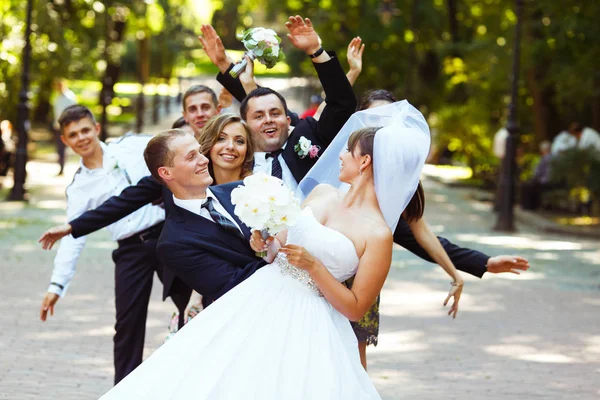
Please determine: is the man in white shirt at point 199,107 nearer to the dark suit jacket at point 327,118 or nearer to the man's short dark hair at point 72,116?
the man's short dark hair at point 72,116

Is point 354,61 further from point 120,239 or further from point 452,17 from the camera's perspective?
point 452,17

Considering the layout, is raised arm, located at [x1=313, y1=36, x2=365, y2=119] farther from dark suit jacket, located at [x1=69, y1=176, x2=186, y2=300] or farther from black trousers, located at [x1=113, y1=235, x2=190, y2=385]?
black trousers, located at [x1=113, y1=235, x2=190, y2=385]

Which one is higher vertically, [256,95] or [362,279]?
[256,95]

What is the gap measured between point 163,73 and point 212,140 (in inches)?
1590

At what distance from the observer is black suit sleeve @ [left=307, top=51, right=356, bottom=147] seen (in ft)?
18.4

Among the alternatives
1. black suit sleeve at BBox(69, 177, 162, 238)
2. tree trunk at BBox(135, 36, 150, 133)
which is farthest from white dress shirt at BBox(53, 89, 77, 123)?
black suit sleeve at BBox(69, 177, 162, 238)

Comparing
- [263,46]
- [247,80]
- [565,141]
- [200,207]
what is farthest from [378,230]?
[565,141]

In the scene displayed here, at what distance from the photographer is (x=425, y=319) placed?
10211 mm

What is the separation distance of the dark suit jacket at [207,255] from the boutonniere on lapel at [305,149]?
0.82 m

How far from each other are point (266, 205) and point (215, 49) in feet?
7.80

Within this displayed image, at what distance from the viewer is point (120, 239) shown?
22.4ft

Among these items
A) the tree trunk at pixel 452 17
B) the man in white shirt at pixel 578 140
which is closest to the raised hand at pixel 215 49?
the man in white shirt at pixel 578 140

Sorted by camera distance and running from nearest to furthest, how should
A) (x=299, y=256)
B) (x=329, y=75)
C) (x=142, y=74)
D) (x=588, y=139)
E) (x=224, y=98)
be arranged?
(x=299, y=256), (x=329, y=75), (x=224, y=98), (x=588, y=139), (x=142, y=74)

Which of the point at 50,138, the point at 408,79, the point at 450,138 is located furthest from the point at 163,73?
the point at 450,138
